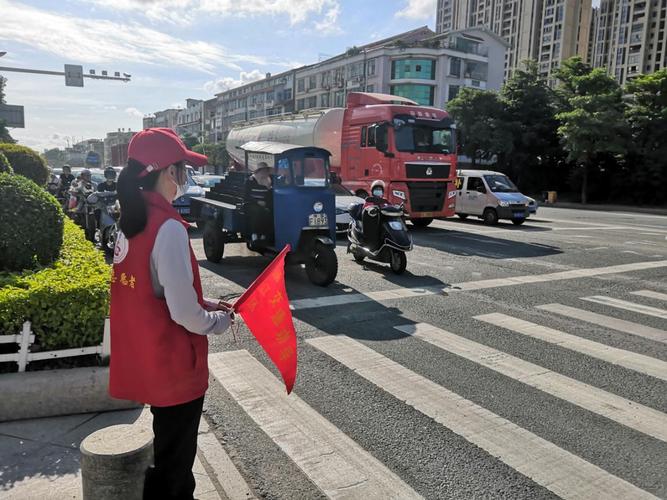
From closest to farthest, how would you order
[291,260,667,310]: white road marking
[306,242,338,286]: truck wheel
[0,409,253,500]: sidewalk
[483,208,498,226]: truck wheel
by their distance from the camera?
[0,409,253,500]: sidewalk, [291,260,667,310]: white road marking, [306,242,338,286]: truck wheel, [483,208,498,226]: truck wheel

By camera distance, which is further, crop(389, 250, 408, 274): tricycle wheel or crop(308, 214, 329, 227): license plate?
crop(389, 250, 408, 274): tricycle wheel

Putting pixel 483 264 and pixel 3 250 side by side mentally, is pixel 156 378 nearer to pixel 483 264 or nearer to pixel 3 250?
pixel 3 250

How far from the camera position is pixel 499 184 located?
61.0ft

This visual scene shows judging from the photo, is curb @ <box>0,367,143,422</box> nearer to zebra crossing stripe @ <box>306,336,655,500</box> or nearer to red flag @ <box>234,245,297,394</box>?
red flag @ <box>234,245,297,394</box>

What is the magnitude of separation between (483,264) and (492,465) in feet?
24.7

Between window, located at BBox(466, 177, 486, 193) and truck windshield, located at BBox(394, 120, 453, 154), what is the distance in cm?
292

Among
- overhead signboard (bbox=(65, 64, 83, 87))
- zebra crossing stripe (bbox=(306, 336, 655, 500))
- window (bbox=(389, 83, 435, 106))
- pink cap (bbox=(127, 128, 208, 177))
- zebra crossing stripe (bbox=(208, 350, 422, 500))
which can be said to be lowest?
zebra crossing stripe (bbox=(208, 350, 422, 500))

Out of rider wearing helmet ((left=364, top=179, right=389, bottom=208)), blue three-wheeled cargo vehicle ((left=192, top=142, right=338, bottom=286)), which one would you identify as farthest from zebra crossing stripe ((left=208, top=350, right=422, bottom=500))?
rider wearing helmet ((left=364, top=179, right=389, bottom=208))

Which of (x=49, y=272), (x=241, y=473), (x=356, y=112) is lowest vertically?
(x=241, y=473)

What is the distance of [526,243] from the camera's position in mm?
13648

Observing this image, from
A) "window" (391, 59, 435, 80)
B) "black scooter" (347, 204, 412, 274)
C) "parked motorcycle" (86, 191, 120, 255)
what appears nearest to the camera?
"black scooter" (347, 204, 412, 274)

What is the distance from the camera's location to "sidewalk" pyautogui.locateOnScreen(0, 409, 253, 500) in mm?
2904

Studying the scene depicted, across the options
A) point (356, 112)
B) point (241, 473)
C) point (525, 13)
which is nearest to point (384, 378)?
point (241, 473)

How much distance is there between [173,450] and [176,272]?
2.70ft
